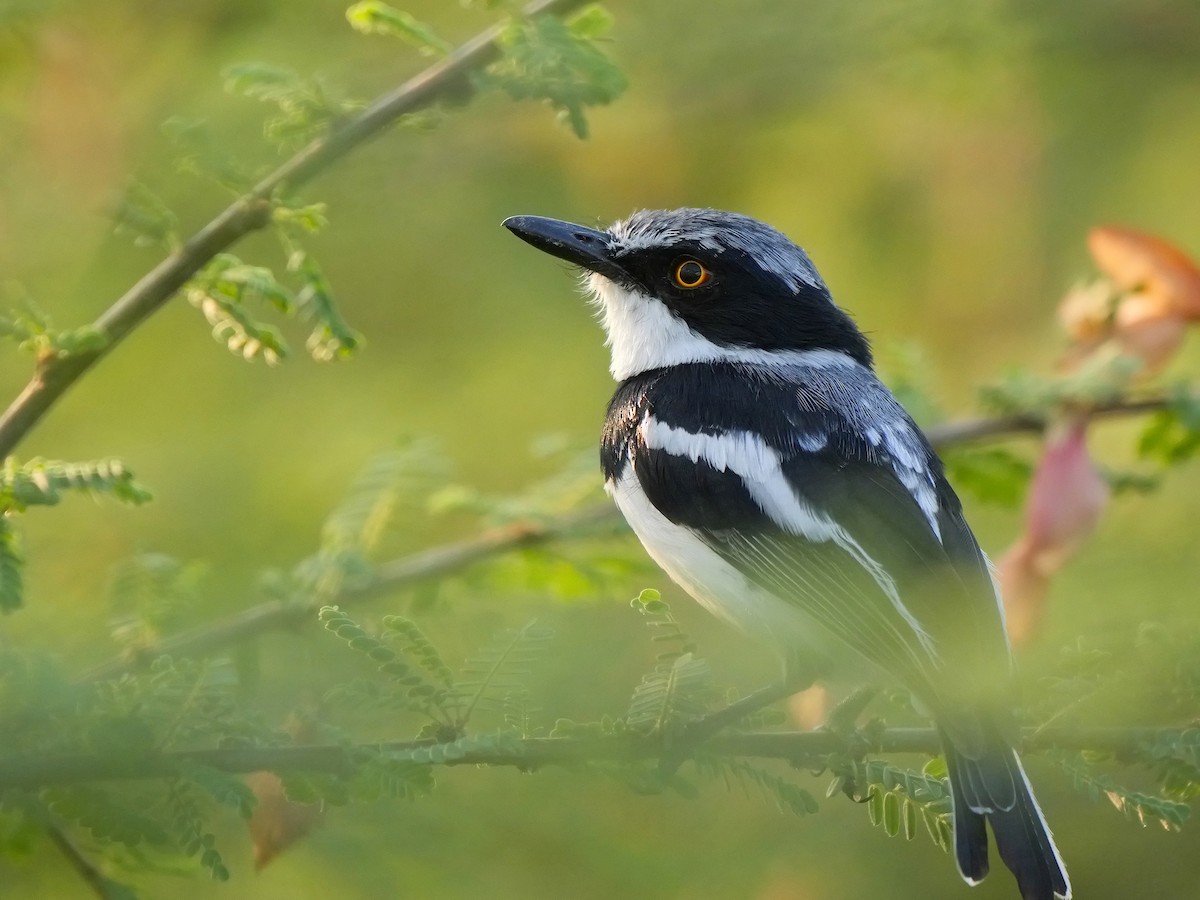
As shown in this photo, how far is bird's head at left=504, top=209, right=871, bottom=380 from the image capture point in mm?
3691

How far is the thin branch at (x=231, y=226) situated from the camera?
2119 mm

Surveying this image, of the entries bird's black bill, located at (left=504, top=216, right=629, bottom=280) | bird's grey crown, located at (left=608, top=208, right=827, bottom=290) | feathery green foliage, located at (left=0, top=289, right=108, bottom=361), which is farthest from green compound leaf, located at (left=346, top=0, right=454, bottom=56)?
bird's grey crown, located at (left=608, top=208, right=827, bottom=290)

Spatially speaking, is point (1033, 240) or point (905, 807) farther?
point (1033, 240)

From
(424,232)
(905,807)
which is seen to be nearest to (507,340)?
(424,232)

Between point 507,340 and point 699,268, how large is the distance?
167 centimetres

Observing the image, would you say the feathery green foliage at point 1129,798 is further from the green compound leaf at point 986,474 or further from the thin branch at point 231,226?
the green compound leaf at point 986,474

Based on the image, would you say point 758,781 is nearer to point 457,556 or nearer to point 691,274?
point 457,556

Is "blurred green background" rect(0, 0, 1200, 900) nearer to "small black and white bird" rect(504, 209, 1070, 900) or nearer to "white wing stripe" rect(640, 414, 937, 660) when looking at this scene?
"small black and white bird" rect(504, 209, 1070, 900)

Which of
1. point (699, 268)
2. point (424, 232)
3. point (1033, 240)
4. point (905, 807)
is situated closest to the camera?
point (905, 807)

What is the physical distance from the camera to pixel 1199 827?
11.3 feet

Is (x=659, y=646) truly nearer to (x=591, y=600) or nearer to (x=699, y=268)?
(x=591, y=600)

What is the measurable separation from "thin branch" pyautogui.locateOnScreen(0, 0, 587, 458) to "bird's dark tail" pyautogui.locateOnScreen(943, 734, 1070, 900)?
1.45 m

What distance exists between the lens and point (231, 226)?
215 centimetres

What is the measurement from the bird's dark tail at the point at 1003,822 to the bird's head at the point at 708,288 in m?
1.38
